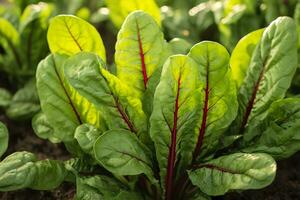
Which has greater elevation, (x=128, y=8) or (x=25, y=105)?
(x=128, y=8)

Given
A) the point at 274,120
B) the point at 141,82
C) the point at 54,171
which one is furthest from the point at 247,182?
the point at 54,171

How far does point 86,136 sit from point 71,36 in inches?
10.6

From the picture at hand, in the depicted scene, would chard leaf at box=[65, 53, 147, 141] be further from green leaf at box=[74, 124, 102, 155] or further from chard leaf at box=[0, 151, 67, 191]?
chard leaf at box=[0, 151, 67, 191]

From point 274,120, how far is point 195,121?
0.20 metres

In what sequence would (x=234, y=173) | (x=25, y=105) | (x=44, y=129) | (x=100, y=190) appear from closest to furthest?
(x=234, y=173) → (x=100, y=190) → (x=44, y=129) → (x=25, y=105)

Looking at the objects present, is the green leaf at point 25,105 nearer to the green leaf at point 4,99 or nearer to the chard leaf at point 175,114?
the green leaf at point 4,99

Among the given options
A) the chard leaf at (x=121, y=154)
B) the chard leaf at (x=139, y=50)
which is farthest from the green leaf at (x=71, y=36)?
the chard leaf at (x=121, y=154)

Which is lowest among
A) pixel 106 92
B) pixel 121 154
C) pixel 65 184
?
pixel 65 184

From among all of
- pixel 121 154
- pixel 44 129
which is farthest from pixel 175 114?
pixel 44 129

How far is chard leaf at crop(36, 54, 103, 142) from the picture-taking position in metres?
1.26

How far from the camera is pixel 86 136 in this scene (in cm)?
120

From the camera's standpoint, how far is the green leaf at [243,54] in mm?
1299

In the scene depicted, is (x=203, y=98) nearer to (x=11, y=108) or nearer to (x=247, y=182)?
(x=247, y=182)

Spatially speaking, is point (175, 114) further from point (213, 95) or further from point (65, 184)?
point (65, 184)
